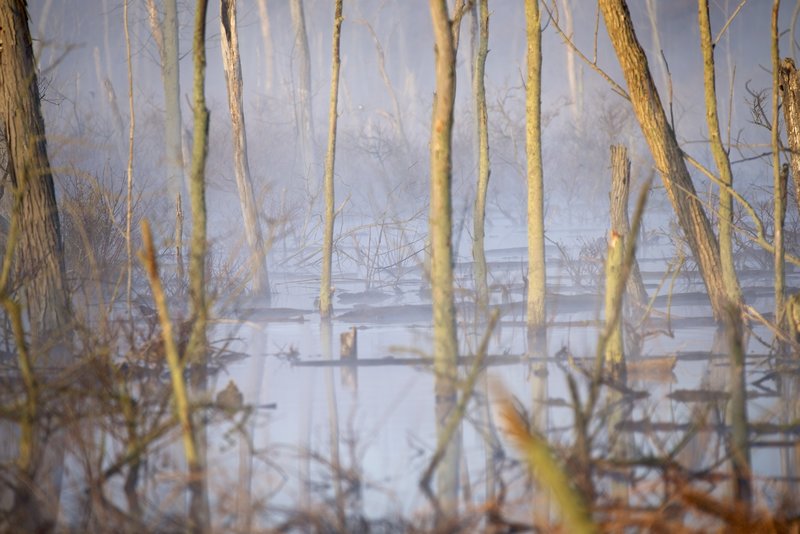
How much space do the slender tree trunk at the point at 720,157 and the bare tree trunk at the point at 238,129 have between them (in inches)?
243

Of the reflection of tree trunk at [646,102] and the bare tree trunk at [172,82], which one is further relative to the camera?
the bare tree trunk at [172,82]

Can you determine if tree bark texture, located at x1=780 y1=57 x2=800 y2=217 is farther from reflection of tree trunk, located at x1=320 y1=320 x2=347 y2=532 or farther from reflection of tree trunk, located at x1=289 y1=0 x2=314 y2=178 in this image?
reflection of tree trunk, located at x1=289 y1=0 x2=314 y2=178

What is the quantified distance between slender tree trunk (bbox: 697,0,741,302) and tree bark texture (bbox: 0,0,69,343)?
222 inches

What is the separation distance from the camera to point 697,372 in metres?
7.51

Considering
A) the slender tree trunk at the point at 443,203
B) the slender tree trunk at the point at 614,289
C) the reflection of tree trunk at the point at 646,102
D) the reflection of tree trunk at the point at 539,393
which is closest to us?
the reflection of tree trunk at the point at 539,393

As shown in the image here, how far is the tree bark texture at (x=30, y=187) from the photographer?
26.2ft

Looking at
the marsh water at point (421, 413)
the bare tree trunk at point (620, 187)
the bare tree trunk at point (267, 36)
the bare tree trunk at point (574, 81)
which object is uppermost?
the bare tree trunk at point (267, 36)

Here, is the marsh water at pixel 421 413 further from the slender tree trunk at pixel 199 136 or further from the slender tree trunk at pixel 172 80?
the slender tree trunk at pixel 172 80

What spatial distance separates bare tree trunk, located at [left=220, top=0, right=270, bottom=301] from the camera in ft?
42.3

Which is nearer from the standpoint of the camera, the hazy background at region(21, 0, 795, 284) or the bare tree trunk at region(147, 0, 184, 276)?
the bare tree trunk at region(147, 0, 184, 276)

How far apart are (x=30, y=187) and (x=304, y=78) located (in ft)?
61.1

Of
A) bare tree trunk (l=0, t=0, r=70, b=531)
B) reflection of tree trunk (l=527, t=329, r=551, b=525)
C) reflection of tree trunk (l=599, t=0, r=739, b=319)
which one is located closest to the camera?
reflection of tree trunk (l=527, t=329, r=551, b=525)

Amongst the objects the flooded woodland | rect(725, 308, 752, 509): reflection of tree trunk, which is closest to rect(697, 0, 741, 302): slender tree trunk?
the flooded woodland

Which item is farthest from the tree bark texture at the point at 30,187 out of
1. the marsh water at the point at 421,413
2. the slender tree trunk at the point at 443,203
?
the slender tree trunk at the point at 443,203
